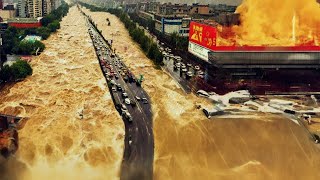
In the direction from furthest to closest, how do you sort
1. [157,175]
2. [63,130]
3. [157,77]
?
1. [157,77]
2. [63,130]
3. [157,175]

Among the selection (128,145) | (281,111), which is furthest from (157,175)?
(281,111)

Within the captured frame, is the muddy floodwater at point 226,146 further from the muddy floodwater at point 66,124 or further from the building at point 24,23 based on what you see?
the building at point 24,23

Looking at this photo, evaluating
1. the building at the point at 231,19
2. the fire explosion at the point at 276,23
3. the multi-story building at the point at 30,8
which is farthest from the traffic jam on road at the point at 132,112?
the multi-story building at the point at 30,8

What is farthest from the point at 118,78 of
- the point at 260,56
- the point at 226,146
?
the point at 226,146

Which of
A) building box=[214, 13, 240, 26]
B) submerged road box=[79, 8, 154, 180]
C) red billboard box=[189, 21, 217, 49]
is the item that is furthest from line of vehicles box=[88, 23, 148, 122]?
building box=[214, 13, 240, 26]

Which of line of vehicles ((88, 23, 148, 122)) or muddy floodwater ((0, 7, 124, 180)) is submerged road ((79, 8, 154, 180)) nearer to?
line of vehicles ((88, 23, 148, 122))

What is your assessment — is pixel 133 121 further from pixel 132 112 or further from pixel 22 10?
pixel 22 10

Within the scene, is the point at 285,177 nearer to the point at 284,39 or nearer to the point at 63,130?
the point at 63,130
